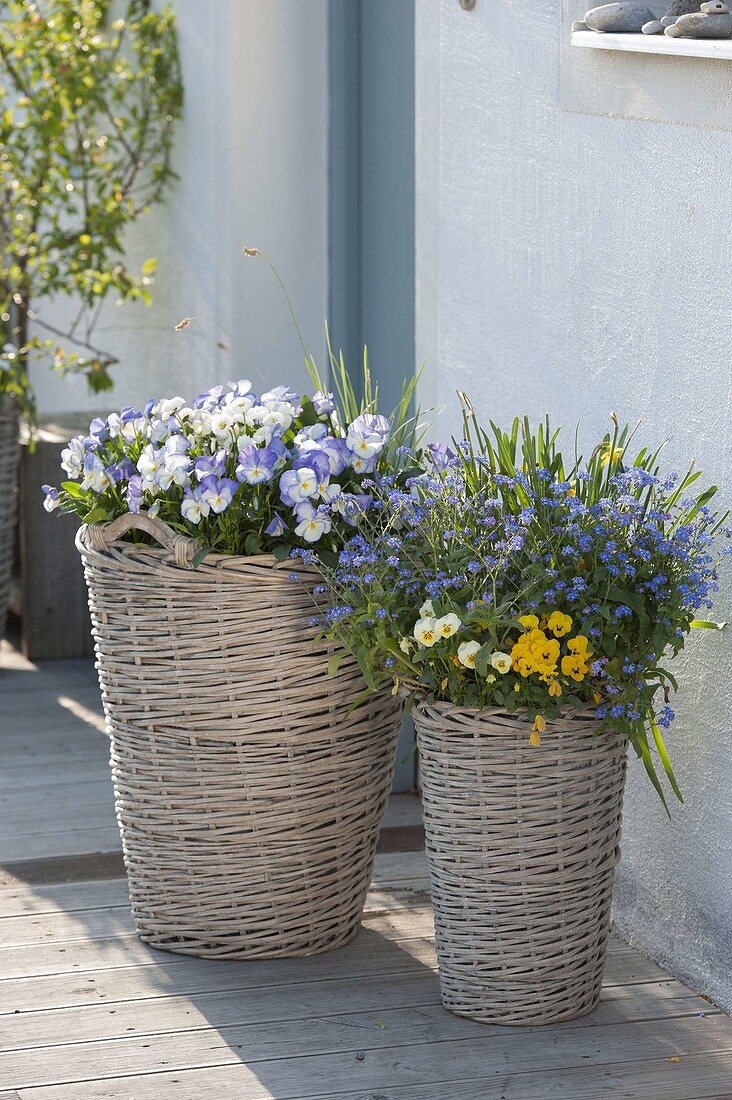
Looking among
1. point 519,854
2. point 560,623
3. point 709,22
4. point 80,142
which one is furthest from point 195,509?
point 80,142

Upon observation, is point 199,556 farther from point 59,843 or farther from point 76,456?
point 59,843

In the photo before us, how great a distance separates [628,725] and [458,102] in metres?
1.53

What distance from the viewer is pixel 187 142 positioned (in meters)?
4.74

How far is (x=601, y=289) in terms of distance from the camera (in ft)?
9.42

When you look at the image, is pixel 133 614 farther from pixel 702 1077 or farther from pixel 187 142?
pixel 187 142

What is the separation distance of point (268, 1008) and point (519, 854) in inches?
20.1

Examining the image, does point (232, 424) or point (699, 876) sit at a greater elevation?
point (232, 424)

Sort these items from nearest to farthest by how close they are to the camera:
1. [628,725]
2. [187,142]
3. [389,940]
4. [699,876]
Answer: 1. [628,725]
2. [699,876]
3. [389,940]
4. [187,142]

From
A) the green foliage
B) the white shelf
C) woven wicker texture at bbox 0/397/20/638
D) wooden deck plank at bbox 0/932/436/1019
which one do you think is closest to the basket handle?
the green foliage

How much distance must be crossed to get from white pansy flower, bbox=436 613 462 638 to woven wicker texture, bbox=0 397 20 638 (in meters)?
2.54

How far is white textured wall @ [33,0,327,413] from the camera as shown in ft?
14.1

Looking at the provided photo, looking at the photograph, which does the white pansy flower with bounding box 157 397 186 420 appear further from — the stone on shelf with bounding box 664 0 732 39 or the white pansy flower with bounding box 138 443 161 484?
the stone on shelf with bounding box 664 0 732 39

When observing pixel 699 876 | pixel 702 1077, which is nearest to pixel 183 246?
pixel 699 876

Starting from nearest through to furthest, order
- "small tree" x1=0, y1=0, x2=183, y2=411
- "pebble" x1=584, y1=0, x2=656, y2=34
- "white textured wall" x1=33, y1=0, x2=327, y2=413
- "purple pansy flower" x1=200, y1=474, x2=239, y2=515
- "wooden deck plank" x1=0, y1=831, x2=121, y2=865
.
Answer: "purple pansy flower" x1=200, y1=474, x2=239, y2=515 → "pebble" x1=584, y1=0, x2=656, y2=34 → "wooden deck plank" x1=0, y1=831, x2=121, y2=865 → "white textured wall" x1=33, y1=0, x2=327, y2=413 → "small tree" x1=0, y1=0, x2=183, y2=411
